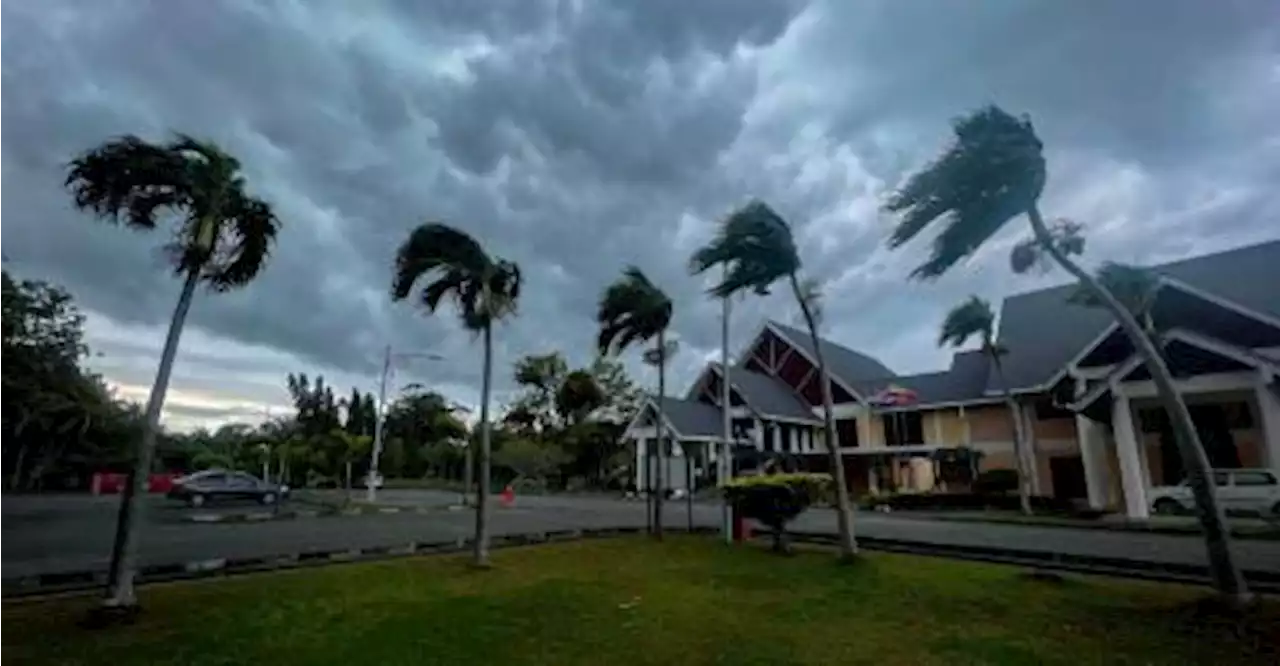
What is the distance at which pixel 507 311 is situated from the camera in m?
12.3

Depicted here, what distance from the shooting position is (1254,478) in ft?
65.5

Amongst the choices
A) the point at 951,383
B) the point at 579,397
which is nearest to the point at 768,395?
the point at 951,383

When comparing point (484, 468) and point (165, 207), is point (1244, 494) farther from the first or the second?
point (165, 207)

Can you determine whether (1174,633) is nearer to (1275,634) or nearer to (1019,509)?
(1275,634)

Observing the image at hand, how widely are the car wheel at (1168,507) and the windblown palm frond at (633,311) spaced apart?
16.9 m

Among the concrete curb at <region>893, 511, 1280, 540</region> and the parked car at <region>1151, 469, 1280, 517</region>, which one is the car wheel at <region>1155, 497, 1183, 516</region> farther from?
the concrete curb at <region>893, 511, 1280, 540</region>

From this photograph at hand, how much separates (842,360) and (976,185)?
122 feet

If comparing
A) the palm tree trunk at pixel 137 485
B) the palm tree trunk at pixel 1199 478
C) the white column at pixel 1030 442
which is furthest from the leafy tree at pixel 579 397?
the palm tree trunk at pixel 1199 478

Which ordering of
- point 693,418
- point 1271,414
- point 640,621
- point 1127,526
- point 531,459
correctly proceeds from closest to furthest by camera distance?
point 640,621 < point 1127,526 < point 1271,414 < point 693,418 < point 531,459

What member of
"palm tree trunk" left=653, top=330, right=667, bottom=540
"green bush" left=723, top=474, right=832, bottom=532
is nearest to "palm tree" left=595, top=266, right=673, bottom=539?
"palm tree trunk" left=653, top=330, right=667, bottom=540

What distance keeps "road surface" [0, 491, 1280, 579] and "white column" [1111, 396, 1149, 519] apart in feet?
15.3

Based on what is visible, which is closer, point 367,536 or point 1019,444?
point 367,536

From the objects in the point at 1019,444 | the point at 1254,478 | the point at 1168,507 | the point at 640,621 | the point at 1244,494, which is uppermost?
the point at 1019,444

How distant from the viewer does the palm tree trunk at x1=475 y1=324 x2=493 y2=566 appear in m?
11.0
